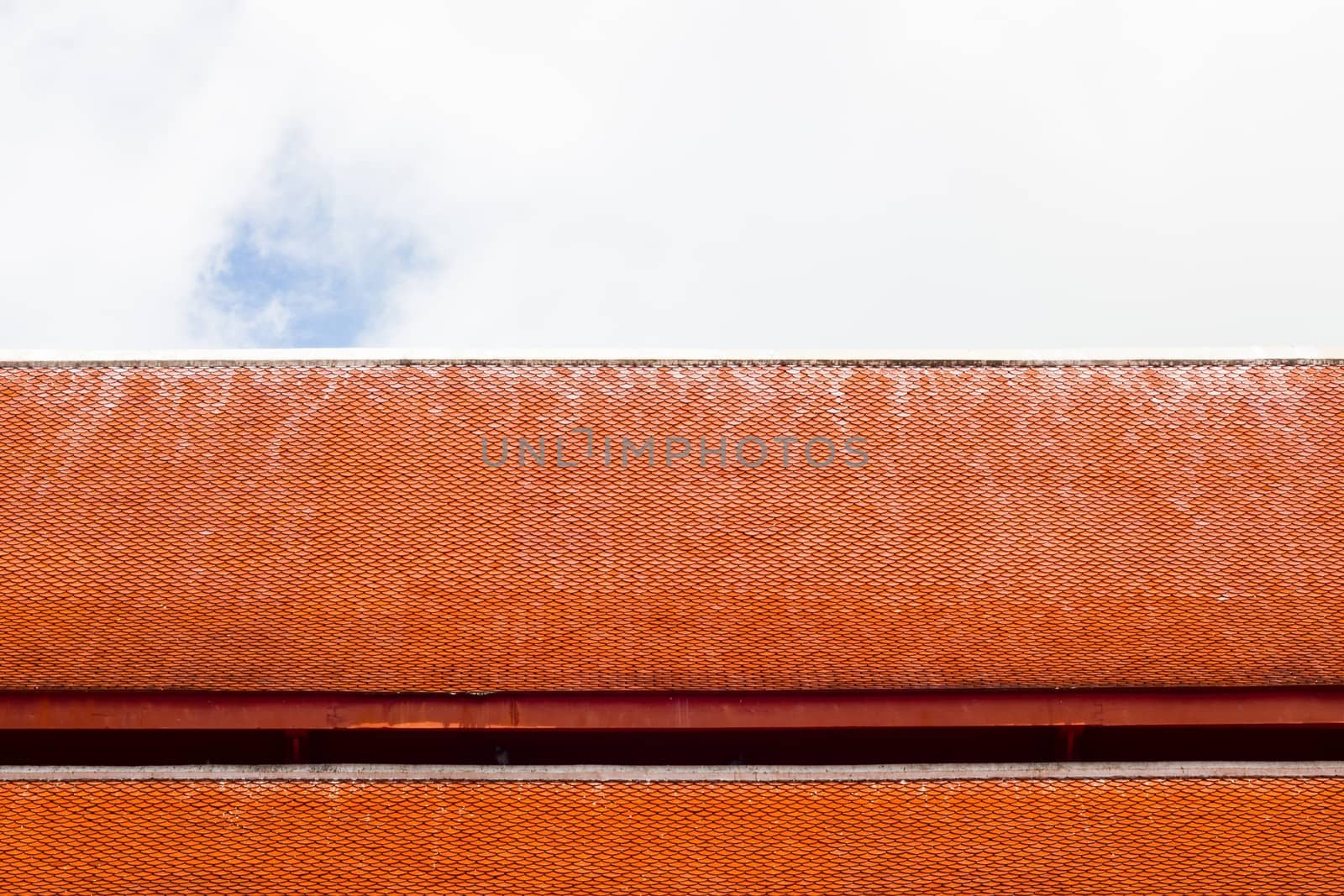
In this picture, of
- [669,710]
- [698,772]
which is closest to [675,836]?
[698,772]

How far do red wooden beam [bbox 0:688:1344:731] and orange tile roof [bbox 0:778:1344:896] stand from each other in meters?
0.48

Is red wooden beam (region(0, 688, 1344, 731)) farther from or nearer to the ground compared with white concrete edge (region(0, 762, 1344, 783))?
farther from the ground

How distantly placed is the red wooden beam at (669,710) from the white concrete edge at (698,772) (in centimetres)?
31

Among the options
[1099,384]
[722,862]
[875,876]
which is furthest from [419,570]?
A: [1099,384]

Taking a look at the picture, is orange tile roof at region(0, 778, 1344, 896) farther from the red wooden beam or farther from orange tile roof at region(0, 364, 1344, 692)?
orange tile roof at region(0, 364, 1344, 692)

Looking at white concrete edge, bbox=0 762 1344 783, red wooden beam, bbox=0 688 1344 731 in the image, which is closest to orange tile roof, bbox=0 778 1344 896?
white concrete edge, bbox=0 762 1344 783

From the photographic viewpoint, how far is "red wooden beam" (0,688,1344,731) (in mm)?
10875

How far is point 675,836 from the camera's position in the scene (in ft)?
33.6

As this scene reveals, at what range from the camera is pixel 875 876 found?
988 cm

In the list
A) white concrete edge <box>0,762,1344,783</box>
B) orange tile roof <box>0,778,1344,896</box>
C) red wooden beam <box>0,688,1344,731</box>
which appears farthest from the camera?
red wooden beam <box>0,688,1344,731</box>

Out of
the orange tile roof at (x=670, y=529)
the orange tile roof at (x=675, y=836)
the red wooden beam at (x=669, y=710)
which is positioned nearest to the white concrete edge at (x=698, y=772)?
the orange tile roof at (x=675, y=836)

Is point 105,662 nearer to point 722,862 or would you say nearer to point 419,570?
point 419,570

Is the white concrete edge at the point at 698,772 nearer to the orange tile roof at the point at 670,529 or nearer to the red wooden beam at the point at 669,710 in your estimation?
the red wooden beam at the point at 669,710

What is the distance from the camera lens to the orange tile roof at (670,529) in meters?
11.3
